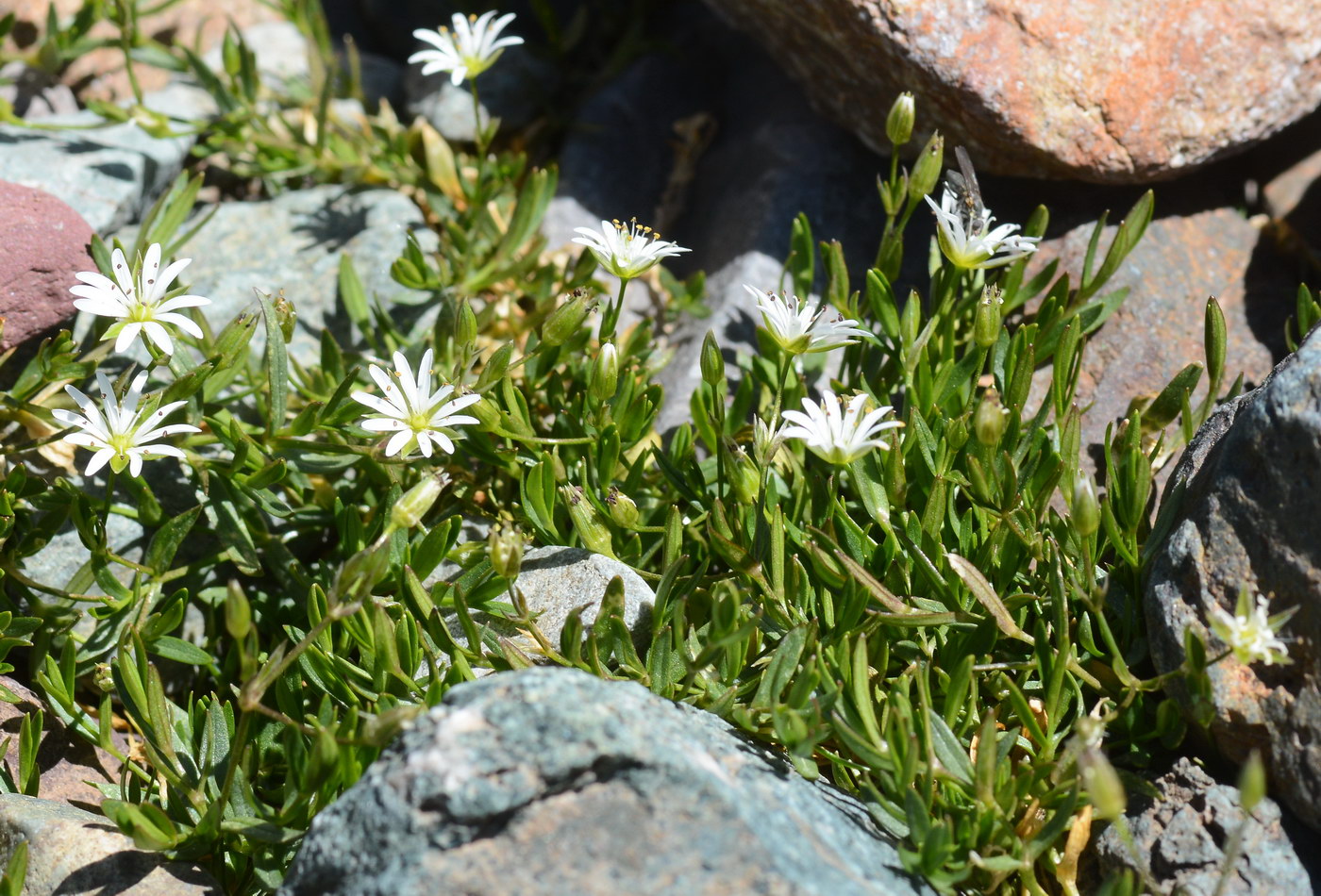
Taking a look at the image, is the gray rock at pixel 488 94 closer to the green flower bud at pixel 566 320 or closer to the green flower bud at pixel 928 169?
the green flower bud at pixel 566 320

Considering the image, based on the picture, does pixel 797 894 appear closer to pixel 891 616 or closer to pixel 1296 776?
pixel 891 616

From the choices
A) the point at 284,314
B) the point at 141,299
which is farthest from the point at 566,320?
the point at 141,299

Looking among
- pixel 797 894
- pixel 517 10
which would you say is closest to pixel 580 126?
pixel 517 10

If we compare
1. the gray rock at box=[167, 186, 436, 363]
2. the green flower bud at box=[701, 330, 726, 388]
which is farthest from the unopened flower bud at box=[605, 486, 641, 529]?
the gray rock at box=[167, 186, 436, 363]

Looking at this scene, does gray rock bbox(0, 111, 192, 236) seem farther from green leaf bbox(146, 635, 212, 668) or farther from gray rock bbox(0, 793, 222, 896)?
gray rock bbox(0, 793, 222, 896)

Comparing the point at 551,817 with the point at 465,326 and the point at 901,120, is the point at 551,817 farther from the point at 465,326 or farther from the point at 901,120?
the point at 901,120

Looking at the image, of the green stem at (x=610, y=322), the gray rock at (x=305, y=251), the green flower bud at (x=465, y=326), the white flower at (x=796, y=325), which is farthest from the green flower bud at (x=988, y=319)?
the gray rock at (x=305, y=251)

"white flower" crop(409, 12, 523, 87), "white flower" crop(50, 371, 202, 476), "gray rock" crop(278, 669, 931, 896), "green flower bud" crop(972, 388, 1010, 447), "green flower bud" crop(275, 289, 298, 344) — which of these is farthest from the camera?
"white flower" crop(409, 12, 523, 87)

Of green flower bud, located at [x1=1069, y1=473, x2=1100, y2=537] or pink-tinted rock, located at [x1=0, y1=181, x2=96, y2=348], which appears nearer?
green flower bud, located at [x1=1069, y1=473, x2=1100, y2=537]
